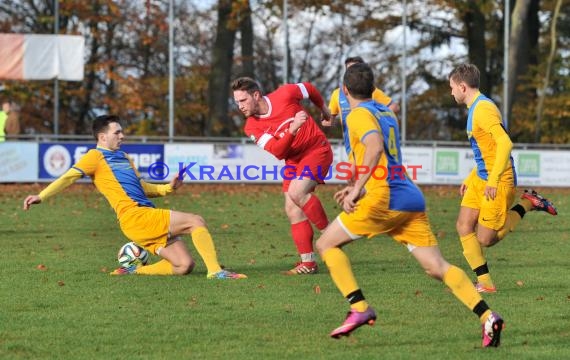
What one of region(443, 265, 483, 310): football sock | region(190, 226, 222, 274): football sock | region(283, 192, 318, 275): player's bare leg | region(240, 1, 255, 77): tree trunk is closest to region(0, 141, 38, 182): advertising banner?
region(240, 1, 255, 77): tree trunk

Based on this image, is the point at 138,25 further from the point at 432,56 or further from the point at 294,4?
the point at 432,56

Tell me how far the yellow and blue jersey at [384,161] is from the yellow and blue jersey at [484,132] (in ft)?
7.50

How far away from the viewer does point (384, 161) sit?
7.45m

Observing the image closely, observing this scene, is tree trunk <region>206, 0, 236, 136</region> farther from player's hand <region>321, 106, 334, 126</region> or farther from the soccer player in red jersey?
the soccer player in red jersey

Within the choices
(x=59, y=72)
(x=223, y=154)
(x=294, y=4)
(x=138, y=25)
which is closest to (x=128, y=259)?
(x=223, y=154)

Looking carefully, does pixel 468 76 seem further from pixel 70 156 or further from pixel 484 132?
pixel 70 156

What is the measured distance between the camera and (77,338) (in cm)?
752

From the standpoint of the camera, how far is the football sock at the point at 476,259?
394 inches

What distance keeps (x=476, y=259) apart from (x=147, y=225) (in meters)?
3.08

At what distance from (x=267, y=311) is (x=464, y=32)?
3827cm

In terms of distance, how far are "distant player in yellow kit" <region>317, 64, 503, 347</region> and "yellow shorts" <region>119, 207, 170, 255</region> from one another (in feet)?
11.7

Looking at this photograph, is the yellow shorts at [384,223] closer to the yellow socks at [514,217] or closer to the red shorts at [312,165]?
the yellow socks at [514,217]

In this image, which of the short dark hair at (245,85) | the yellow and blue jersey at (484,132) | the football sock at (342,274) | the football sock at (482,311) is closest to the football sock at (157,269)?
the short dark hair at (245,85)

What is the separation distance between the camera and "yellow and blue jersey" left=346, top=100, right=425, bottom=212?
733 cm
